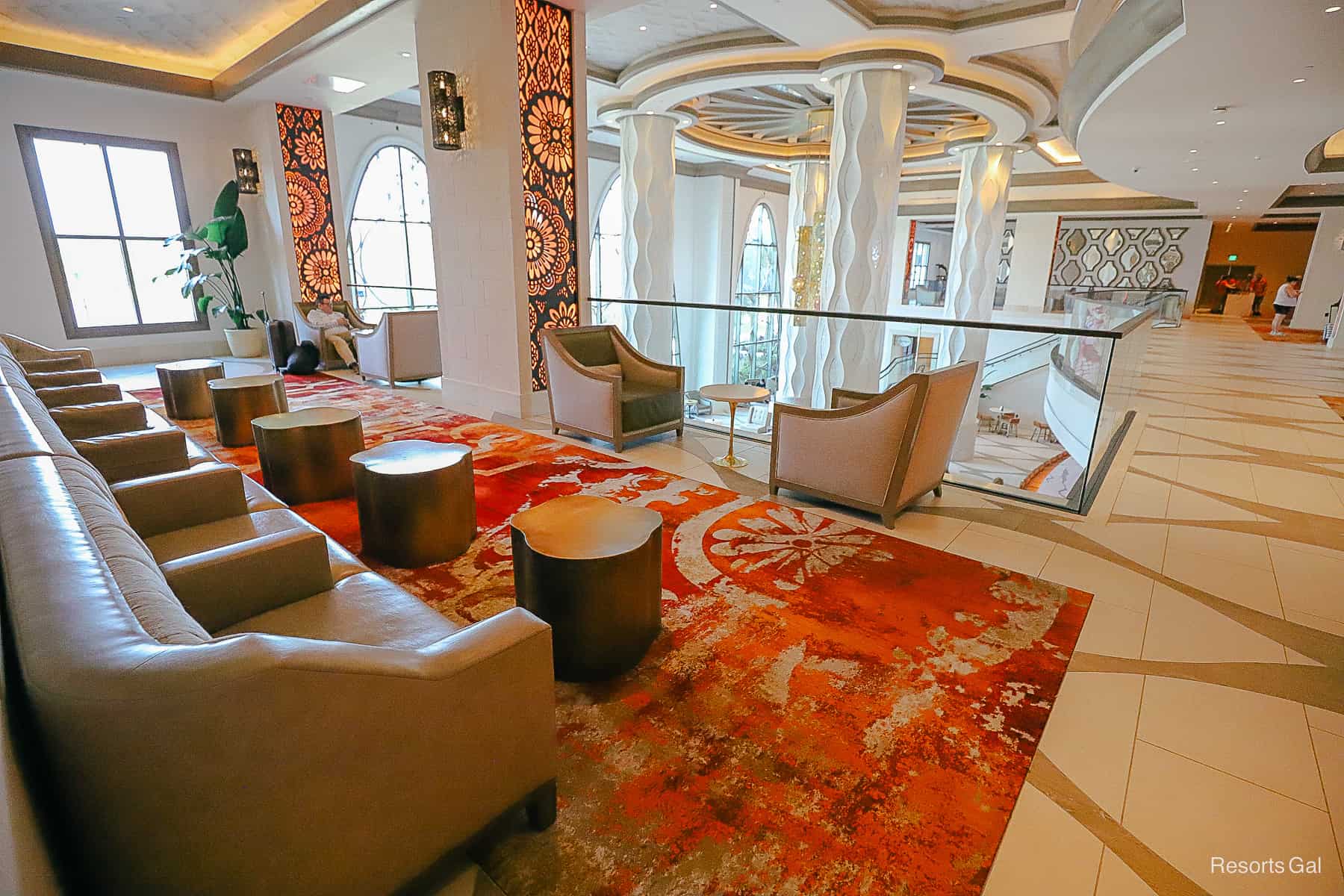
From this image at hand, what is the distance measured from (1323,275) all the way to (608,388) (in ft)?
65.7

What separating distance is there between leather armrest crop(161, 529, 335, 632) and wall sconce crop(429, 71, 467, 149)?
184 inches

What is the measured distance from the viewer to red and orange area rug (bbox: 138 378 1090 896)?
1.57 m

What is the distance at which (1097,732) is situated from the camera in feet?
6.64

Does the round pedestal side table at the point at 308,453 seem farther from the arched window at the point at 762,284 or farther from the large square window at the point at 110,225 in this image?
the large square window at the point at 110,225

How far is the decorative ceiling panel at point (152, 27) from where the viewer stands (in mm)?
6250

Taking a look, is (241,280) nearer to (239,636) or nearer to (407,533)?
(407,533)

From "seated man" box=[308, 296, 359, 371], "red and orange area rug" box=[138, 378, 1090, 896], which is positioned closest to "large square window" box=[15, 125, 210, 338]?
"seated man" box=[308, 296, 359, 371]

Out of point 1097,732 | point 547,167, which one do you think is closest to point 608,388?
point 547,167

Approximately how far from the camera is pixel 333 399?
21.3 ft

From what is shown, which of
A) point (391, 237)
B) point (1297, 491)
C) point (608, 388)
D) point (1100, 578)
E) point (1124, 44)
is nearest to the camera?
point (1100, 578)

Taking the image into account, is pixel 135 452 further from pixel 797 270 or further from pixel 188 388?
pixel 797 270

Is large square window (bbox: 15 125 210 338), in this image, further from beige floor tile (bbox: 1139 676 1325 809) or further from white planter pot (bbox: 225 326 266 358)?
beige floor tile (bbox: 1139 676 1325 809)

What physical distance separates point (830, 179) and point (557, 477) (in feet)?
16.2

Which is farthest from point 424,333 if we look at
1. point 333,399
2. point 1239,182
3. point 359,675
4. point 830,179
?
point 1239,182
